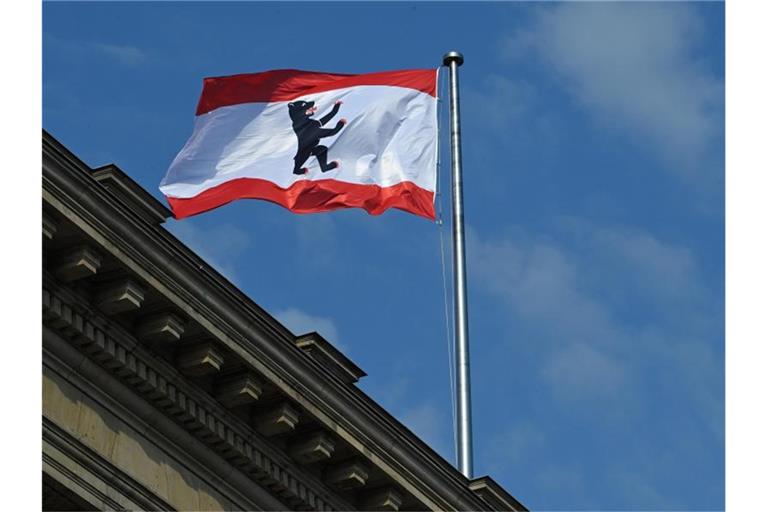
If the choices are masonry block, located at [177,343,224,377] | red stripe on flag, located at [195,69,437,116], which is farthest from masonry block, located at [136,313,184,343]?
red stripe on flag, located at [195,69,437,116]

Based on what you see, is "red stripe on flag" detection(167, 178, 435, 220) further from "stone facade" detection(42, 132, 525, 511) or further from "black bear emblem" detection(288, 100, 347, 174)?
"stone facade" detection(42, 132, 525, 511)

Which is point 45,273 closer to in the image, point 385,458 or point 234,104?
point 385,458

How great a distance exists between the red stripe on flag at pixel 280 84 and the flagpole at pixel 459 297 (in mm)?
1478

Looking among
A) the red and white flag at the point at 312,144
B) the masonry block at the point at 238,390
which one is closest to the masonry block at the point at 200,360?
the masonry block at the point at 238,390

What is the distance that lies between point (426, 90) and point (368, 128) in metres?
1.88

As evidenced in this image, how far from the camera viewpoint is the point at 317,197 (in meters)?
32.0

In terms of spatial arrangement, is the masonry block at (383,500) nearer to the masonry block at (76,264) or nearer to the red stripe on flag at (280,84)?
the masonry block at (76,264)

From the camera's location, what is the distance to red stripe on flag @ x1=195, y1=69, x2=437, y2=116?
110 ft

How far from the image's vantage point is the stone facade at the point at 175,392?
2467 centimetres

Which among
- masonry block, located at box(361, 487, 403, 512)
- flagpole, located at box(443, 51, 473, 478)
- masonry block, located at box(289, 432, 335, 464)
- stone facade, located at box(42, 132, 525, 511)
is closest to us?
stone facade, located at box(42, 132, 525, 511)

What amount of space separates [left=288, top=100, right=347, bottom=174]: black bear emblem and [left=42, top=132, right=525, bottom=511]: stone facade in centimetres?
435

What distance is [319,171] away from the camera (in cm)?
3247

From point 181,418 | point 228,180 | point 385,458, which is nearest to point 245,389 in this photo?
point 181,418

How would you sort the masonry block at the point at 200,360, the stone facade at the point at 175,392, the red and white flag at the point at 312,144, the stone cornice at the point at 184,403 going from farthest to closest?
1. the red and white flag at the point at 312,144
2. the masonry block at the point at 200,360
3. the stone cornice at the point at 184,403
4. the stone facade at the point at 175,392
